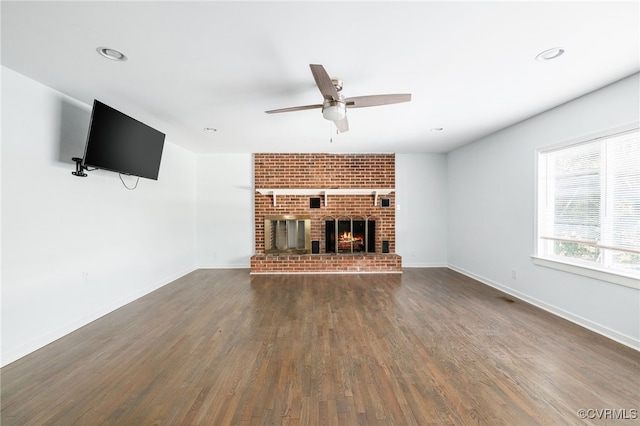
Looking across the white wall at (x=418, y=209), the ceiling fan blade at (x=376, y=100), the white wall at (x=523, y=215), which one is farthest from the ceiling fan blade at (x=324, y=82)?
the white wall at (x=418, y=209)

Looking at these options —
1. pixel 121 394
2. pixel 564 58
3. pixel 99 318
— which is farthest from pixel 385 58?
pixel 99 318

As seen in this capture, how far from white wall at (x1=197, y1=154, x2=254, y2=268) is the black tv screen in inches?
80.9

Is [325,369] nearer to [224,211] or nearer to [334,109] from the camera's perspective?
[334,109]

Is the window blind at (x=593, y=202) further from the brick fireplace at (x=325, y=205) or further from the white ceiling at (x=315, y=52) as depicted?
the brick fireplace at (x=325, y=205)

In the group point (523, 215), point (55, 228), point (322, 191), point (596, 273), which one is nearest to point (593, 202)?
point (596, 273)

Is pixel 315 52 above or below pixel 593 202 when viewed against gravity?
above

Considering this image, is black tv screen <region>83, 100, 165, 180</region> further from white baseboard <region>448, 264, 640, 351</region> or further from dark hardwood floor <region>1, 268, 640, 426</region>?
white baseboard <region>448, 264, 640, 351</region>

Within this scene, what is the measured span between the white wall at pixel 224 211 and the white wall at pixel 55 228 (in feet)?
5.56

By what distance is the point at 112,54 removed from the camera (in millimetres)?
2062

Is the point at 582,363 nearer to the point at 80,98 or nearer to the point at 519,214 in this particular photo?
the point at 519,214

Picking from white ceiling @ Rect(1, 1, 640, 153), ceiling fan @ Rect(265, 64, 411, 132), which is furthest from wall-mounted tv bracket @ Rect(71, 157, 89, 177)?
ceiling fan @ Rect(265, 64, 411, 132)

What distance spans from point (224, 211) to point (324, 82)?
439cm

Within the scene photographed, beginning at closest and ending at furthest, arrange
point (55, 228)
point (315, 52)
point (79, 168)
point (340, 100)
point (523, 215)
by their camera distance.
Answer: point (315, 52), point (340, 100), point (55, 228), point (79, 168), point (523, 215)

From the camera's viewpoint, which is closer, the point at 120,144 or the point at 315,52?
the point at 315,52
